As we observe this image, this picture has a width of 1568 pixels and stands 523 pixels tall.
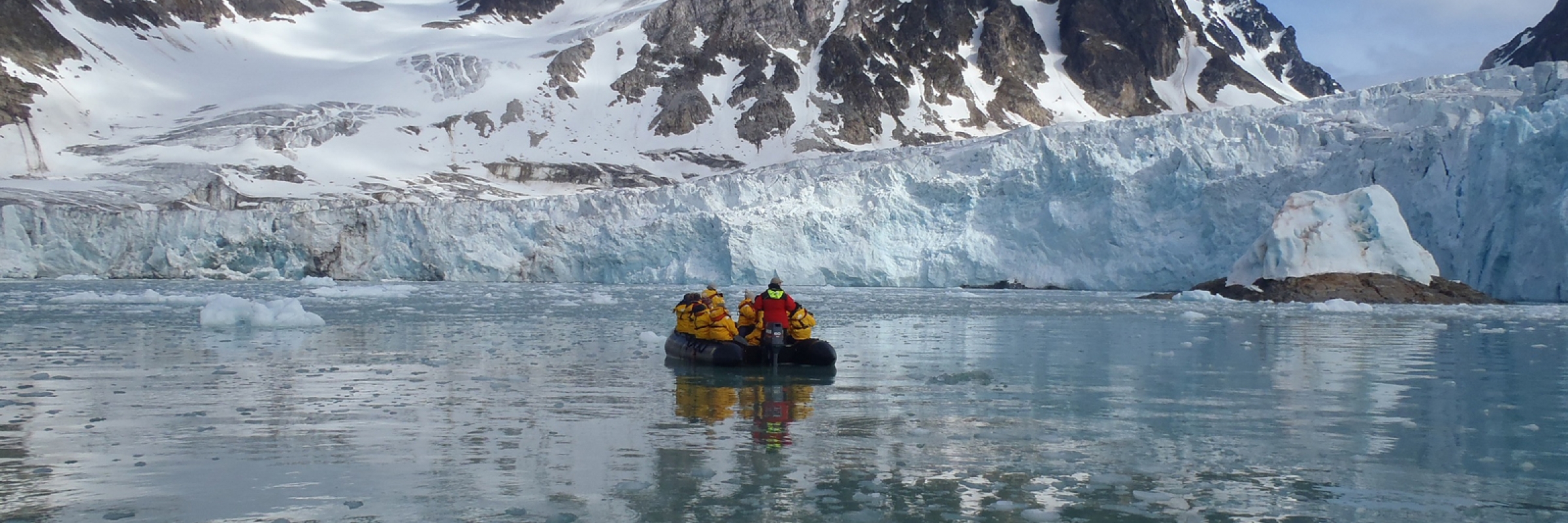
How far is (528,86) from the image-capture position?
8150 cm

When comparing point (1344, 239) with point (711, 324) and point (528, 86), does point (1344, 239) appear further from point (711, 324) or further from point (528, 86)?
point (528, 86)

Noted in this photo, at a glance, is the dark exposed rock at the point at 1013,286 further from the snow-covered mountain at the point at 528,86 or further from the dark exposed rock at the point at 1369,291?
the snow-covered mountain at the point at 528,86

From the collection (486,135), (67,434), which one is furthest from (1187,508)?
(486,135)

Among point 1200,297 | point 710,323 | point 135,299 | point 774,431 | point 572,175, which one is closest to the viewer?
point 774,431

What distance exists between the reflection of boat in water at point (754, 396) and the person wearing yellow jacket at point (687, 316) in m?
0.28

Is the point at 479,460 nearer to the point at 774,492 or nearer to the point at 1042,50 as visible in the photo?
the point at 774,492

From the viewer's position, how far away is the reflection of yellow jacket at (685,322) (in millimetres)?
9961

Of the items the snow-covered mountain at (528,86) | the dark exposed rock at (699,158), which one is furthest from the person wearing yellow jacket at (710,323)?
the dark exposed rock at (699,158)

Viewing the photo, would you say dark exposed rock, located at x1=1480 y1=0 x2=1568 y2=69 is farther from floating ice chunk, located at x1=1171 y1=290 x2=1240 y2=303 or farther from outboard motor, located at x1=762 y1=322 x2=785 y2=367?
outboard motor, located at x1=762 y1=322 x2=785 y2=367

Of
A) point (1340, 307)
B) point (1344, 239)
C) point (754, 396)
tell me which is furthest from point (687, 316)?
point (1344, 239)

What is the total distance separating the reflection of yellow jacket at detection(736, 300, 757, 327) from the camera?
33.1 feet

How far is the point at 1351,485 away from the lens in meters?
4.80

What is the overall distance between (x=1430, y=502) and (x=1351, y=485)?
33 cm

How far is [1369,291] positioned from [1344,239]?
1065mm
